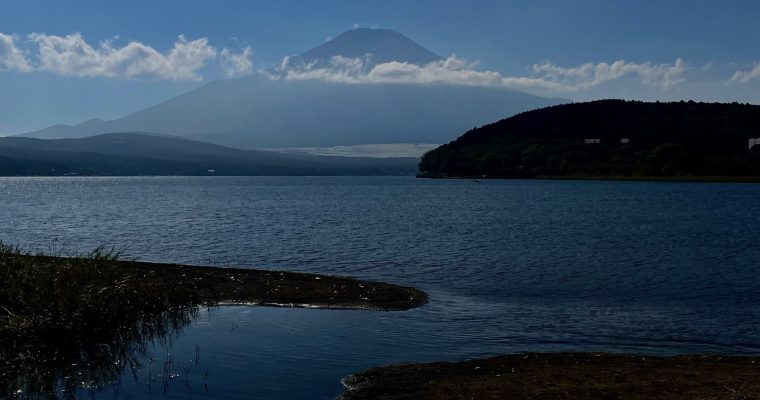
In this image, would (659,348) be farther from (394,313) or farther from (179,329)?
(179,329)

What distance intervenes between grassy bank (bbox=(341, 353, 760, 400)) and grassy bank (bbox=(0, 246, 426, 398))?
7177 millimetres

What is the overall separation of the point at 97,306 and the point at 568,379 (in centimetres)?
1392

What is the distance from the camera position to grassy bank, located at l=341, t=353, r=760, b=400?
597 inches

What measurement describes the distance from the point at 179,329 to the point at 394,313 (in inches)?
307

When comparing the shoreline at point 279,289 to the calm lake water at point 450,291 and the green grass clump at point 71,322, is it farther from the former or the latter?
the green grass clump at point 71,322

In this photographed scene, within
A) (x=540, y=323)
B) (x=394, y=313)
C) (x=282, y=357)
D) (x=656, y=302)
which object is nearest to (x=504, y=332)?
(x=540, y=323)

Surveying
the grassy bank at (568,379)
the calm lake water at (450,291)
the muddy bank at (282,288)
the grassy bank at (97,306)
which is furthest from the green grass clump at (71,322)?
the grassy bank at (568,379)

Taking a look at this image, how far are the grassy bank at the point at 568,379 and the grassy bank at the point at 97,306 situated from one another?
7177 millimetres

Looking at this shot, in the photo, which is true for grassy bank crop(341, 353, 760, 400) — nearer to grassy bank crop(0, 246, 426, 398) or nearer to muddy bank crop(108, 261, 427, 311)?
grassy bank crop(0, 246, 426, 398)

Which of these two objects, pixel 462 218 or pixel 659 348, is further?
pixel 462 218

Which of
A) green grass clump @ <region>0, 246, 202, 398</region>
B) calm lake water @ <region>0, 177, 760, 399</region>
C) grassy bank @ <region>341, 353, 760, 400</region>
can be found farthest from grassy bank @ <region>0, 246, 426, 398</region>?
grassy bank @ <region>341, 353, 760, 400</region>

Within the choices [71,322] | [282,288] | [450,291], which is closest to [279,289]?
[282,288]

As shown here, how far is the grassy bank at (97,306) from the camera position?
17.8 m

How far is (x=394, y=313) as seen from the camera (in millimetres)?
26266
